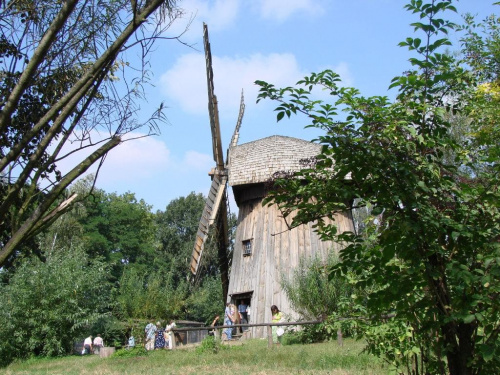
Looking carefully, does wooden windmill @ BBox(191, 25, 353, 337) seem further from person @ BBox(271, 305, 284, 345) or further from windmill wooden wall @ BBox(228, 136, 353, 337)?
person @ BBox(271, 305, 284, 345)

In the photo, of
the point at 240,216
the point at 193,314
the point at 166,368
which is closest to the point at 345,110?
the point at 166,368

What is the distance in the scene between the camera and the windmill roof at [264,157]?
16156mm

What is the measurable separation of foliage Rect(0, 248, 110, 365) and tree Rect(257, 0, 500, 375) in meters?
14.4

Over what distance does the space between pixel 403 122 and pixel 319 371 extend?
496cm

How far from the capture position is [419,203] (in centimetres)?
278

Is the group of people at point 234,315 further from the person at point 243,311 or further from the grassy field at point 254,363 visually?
the grassy field at point 254,363

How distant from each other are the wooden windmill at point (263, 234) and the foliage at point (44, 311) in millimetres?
4705

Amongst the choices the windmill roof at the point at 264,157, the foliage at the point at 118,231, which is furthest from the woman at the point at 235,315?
the foliage at the point at 118,231

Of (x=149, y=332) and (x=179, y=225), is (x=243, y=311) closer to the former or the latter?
(x=149, y=332)

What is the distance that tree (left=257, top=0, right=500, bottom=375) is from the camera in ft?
8.88

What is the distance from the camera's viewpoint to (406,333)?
13.0 feet

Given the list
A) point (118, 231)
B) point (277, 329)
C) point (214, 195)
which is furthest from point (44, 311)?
point (118, 231)

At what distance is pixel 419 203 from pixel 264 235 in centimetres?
1403

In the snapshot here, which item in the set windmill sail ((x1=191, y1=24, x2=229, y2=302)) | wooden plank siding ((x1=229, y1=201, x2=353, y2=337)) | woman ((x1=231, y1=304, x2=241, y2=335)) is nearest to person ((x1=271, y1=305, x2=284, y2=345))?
wooden plank siding ((x1=229, y1=201, x2=353, y2=337))
